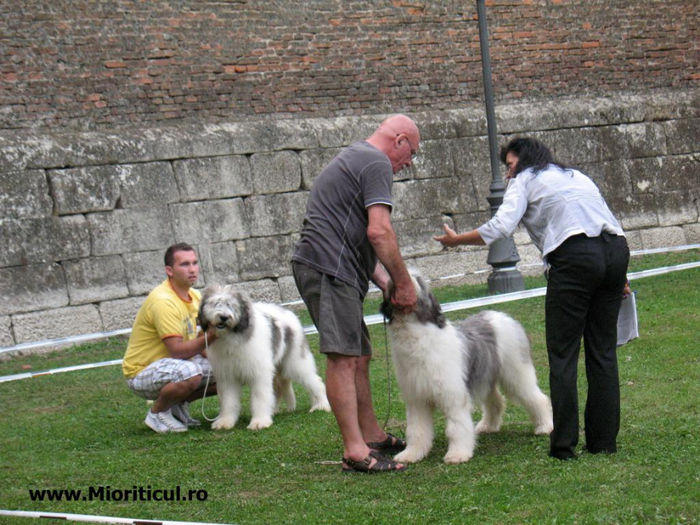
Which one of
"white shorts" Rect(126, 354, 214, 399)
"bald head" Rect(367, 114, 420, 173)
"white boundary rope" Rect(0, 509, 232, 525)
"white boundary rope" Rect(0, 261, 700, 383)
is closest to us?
"white boundary rope" Rect(0, 509, 232, 525)

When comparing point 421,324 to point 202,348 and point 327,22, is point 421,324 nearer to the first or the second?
point 202,348

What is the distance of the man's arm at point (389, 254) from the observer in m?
5.80

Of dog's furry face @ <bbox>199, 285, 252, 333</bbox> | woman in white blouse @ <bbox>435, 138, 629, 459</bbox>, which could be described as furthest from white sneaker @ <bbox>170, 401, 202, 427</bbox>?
woman in white blouse @ <bbox>435, 138, 629, 459</bbox>

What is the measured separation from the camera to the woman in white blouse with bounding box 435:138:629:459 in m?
5.68

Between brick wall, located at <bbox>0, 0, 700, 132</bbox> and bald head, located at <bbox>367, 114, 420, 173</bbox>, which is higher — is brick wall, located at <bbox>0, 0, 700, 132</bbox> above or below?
above

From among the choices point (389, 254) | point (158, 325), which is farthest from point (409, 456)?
point (158, 325)

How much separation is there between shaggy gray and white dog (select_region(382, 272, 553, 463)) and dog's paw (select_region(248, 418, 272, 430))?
178cm

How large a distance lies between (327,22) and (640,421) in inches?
333

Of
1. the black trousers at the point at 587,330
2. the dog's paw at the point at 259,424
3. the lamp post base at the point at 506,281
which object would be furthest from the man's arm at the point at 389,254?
the lamp post base at the point at 506,281

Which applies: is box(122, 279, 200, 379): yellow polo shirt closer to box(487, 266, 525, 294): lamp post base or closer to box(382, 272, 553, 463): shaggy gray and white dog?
box(382, 272, 553, 463): shaggy gray and white dog

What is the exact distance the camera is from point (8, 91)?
11.8 metres

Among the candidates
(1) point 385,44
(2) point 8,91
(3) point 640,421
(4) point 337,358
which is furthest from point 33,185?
(3) point 640,421

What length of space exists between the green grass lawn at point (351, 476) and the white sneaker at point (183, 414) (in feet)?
0.64

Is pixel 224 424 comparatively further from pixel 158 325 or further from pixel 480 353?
pixel 480 353
